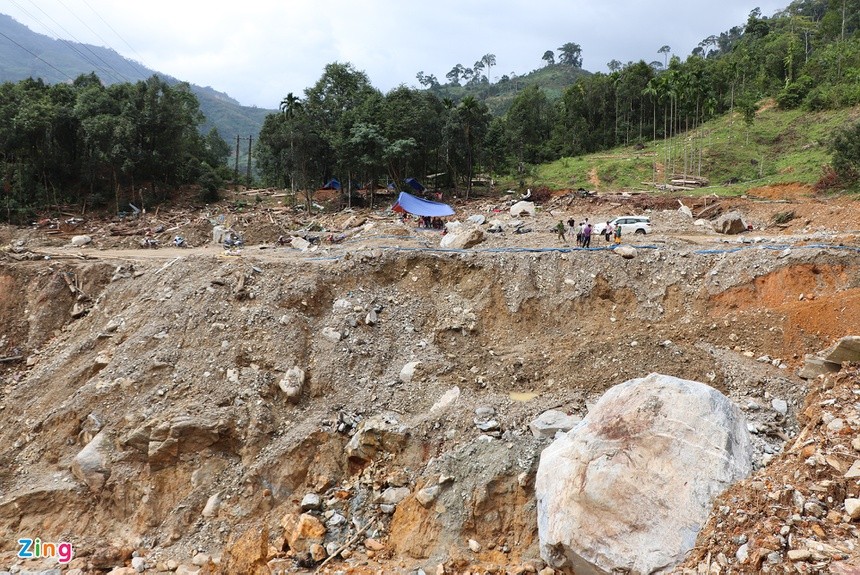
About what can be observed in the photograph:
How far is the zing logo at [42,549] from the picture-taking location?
10.2 meters

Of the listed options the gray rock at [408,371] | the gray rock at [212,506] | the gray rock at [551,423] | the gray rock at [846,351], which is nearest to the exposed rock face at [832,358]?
the gray rock at [846,351]

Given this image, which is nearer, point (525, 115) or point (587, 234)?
point (587, 234)

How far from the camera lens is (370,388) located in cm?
1205

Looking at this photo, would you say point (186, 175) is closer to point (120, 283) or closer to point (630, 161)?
point (120, 283)

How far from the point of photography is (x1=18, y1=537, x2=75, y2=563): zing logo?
10.2m

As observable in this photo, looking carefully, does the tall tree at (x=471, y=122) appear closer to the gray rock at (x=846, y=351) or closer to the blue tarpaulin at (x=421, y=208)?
the blue tarpaulin at (x=421, y=208)

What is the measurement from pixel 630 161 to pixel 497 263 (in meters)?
30.2

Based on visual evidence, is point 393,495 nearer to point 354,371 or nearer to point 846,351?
point 354,371

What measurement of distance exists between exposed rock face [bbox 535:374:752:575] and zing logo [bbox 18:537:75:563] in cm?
955

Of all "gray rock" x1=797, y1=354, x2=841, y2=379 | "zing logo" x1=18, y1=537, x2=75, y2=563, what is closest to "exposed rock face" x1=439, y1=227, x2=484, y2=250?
"gray rock" x1=797, y1=354, x2=841, y2=379

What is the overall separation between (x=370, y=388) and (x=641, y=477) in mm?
6702

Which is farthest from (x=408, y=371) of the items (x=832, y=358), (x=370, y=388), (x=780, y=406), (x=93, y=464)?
(x=832, y=358)

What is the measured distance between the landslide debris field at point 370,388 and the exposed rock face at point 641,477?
28cm

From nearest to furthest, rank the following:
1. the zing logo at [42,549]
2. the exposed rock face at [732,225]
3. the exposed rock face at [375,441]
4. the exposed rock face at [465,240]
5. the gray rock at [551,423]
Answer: the gray rock at [551,423], the zing logo at [42,549], the exposed rock face at [375,441], the exposed rock face at [465,240], the exposed rock face at [732,225]
